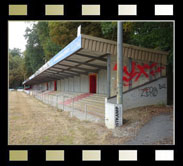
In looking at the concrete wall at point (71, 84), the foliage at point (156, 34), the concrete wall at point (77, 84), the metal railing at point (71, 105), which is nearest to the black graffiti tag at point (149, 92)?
the foliage at point (156, 34)

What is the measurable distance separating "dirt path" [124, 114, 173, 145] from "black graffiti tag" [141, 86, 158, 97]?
8.68 ft

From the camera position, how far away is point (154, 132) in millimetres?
5191

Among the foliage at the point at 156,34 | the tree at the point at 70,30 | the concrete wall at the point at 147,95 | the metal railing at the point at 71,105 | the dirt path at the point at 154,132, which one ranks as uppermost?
the tree at the point at 70,30

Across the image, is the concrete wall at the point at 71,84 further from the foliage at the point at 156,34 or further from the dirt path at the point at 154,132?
the dirt path at the point at 154,132

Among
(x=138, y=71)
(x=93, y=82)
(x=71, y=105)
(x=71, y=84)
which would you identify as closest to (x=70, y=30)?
(x=93, y=82)

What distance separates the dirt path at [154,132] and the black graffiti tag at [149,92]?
2.65 meters

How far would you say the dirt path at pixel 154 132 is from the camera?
15.3 feet

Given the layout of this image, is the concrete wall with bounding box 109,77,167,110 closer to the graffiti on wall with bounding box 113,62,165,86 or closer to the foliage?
the graffiti on wall with bounding box 113,62,165,86

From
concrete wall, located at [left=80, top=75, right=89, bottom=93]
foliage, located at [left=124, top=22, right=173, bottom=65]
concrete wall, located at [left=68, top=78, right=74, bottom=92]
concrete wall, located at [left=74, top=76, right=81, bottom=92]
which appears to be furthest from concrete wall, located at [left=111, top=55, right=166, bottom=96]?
concrete wall, located at [left=68, top=78, right=74, bottom=92]

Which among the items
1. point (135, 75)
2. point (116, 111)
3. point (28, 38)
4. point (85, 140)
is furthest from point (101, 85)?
point (28, 38)

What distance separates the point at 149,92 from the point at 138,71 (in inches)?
53.3

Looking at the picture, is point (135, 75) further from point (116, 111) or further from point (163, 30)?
point (116, 111)

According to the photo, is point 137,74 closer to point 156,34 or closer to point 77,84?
point 156,34
